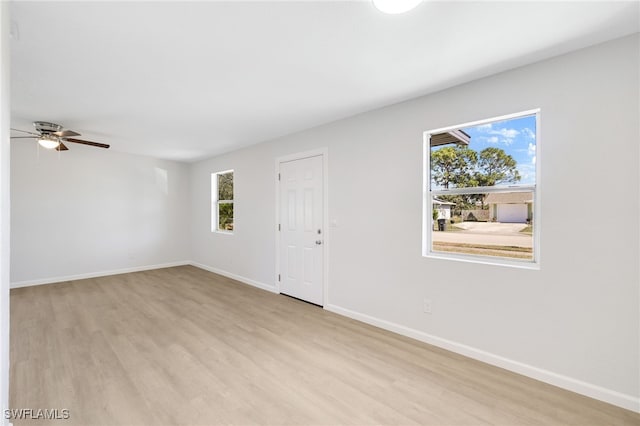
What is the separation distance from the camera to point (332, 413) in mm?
1842

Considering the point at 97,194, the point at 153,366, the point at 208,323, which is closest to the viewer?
the point at 153,366

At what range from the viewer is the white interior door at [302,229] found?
390cm

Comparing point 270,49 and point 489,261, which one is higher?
point 270,49

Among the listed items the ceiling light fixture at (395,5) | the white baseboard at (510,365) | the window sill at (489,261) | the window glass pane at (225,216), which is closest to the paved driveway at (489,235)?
the window sill at (489,261)

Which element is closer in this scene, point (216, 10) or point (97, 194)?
point (216, 10)

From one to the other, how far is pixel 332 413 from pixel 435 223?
1917mm

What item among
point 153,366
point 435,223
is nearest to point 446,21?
point 435,223

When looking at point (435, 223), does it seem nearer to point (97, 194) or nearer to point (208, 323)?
point (208, 323)

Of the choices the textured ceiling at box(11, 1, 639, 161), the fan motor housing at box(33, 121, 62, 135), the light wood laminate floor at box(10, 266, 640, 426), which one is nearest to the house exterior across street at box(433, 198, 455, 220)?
the textured ceiling at box(11, 1, 639, 161)

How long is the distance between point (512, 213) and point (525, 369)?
1.24 meters

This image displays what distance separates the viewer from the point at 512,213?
2.42m

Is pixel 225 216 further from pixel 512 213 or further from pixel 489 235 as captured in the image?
pixel 512 213

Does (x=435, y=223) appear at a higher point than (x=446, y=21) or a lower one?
lower

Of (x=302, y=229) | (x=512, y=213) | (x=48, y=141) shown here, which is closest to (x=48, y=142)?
(x=48, y=141)
